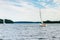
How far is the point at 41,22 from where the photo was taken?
137ft

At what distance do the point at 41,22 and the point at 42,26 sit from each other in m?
1.43

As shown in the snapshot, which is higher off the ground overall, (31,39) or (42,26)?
(31,39)

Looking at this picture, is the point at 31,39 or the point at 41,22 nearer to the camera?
the point at 31,39

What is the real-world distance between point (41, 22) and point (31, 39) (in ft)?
77.1

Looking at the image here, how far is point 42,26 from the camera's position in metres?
40.5

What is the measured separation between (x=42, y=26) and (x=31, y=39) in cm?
2224

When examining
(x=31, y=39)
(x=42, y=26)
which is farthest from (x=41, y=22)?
(x=31, y=39)

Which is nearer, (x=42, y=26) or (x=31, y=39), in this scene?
(x=31, y=39)

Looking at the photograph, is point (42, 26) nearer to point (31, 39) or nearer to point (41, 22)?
point (41, 22)
